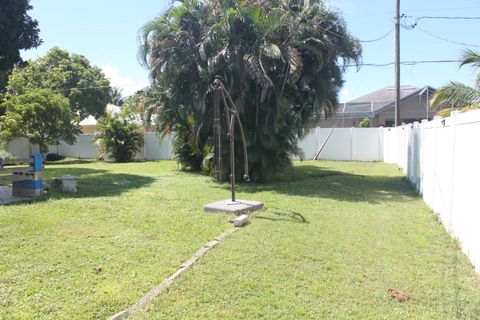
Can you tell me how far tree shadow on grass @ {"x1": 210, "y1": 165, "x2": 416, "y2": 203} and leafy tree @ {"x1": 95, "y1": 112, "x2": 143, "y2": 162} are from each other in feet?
37.1

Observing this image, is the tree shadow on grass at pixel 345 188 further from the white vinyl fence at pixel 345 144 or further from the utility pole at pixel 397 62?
the white vinyl fence at pixel 345 144

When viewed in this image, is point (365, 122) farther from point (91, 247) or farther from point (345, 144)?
point (91, 247)

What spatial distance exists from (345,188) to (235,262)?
6733mm

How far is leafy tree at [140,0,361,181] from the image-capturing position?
1116 cm

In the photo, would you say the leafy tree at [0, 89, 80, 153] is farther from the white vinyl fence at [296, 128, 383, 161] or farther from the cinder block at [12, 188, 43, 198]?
the white vinyl fence at [296, 128, 383, 161]

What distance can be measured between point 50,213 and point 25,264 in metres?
2.81

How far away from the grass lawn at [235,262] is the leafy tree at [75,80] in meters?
20.8

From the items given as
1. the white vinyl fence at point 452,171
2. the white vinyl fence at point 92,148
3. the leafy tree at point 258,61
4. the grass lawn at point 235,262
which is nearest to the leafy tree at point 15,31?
the leafy tree at point 258,61

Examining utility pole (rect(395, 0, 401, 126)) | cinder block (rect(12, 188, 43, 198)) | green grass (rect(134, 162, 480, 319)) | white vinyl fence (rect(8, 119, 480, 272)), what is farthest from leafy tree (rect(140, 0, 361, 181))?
utility pole (rect(395, 0, 401, 126))

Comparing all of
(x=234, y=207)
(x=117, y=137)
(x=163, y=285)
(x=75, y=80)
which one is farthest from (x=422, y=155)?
(x=75, y=80)

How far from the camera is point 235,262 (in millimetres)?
4750

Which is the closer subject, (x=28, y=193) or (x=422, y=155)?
(x=28, y=193)

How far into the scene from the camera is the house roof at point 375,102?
26.6m

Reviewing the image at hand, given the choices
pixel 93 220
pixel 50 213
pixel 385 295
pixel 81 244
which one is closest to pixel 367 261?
pixel 385 295
